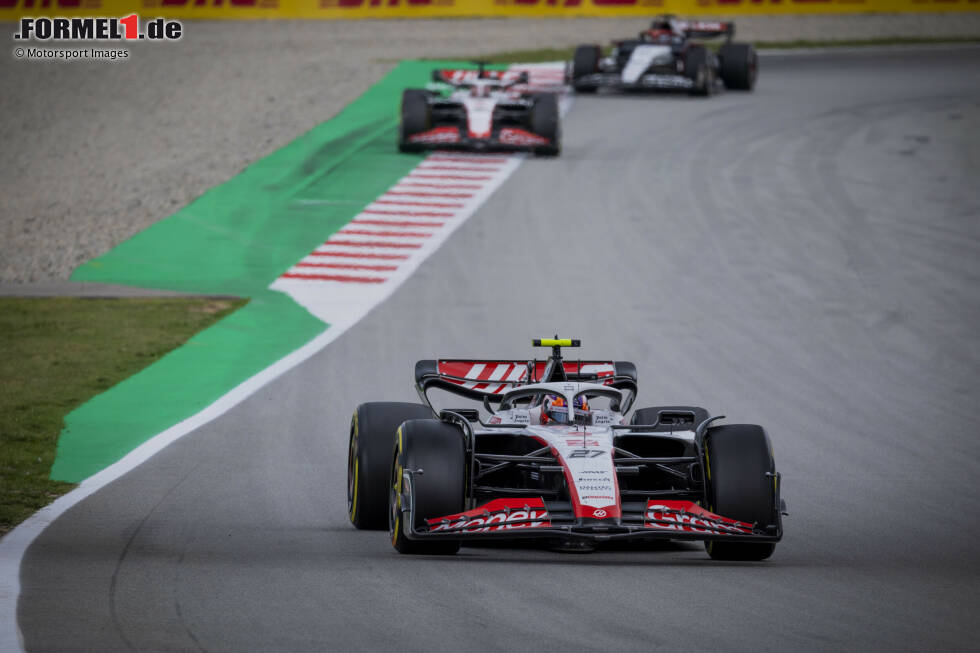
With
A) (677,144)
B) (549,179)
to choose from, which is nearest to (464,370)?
(549,179)

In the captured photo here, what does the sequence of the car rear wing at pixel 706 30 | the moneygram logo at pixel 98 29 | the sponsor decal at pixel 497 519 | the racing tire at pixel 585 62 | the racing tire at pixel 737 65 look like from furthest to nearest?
1. the moneygram logo at pixel 98 29
2. the racing tire at pixel 737 65
3. the car rear wing at pixel 706 30
4. the racing tire at pixel 585 62
5. the sponsor decal at pixel 497 519

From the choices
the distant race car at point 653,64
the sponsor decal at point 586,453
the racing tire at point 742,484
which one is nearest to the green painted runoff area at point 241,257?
the distant race car at point 653,64

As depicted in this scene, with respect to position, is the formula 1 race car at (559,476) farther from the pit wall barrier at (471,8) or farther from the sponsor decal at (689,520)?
the pit wall barrier at (471,8)

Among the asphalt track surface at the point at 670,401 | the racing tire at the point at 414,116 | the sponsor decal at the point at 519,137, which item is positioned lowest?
the asphalt track surface at the point at 670,401

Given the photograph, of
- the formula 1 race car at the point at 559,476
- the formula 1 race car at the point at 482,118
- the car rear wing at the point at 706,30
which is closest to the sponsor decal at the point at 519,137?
the formula 1 race car at the point at 482,118

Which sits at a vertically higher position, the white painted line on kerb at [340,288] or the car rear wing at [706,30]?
the car rear wing at [706,30]

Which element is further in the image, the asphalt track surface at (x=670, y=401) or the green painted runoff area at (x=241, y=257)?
the green painted runoff area at (x=241, y=257)

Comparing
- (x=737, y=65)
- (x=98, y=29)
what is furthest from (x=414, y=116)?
(x=98, y=29)

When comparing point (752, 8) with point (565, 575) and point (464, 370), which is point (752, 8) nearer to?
point (464, 370)

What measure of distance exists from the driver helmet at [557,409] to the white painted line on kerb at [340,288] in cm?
362

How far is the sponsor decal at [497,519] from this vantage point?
959 centimetres

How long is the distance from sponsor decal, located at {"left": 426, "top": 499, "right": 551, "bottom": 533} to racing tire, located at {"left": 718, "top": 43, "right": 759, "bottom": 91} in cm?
2826

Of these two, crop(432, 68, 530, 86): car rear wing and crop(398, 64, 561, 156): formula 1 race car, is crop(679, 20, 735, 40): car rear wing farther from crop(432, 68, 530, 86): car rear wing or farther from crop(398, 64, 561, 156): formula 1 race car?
crop(398, 64, 561, 156): formula 1 race car

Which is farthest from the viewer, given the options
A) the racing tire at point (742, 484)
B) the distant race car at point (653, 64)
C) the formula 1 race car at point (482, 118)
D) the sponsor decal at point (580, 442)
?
the distant race car at point (653, 64)
